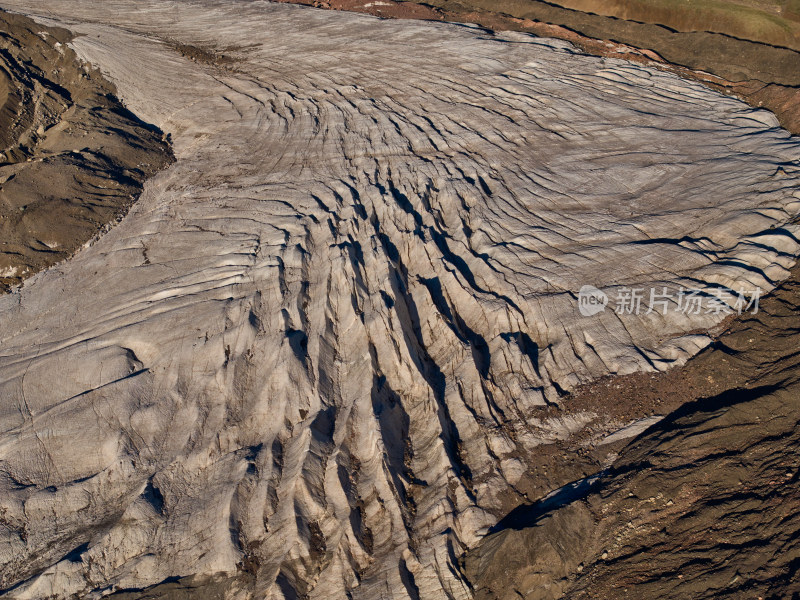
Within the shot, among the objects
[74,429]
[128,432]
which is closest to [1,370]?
[74,429]

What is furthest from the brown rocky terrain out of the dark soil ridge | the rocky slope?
the dark soil ridge

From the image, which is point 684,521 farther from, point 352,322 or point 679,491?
point 352,322

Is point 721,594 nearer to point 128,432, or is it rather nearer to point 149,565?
point 149,565

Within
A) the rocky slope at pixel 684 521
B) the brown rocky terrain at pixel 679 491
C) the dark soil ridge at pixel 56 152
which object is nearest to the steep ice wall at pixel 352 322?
the brown rocky terrain at pixel 679 491

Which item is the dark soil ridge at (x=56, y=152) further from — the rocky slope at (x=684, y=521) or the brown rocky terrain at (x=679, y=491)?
the rocky slope at (x=684, y=521)

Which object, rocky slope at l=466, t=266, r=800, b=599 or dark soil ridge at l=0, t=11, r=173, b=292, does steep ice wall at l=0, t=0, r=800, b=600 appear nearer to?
dark soil ridge at l=0, t=11, r=173, b=292

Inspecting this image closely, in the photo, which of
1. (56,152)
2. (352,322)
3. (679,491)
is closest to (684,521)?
(679,491)
